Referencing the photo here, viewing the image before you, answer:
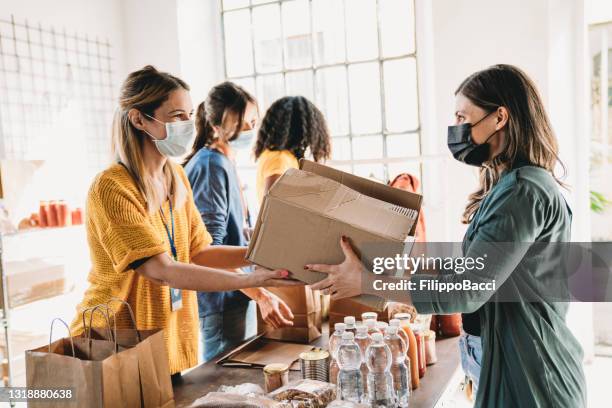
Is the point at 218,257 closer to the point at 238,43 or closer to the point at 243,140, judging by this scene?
the point at 243,140

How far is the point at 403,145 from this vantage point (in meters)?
3.80

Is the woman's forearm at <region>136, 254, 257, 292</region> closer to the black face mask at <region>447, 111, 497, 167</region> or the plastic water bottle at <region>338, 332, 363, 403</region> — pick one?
the plastic water bottle at <region>338, 332, 363, 403</region>

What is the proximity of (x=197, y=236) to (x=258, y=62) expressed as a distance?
2624mm

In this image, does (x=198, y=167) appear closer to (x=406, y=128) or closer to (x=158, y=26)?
(x=406, y=128)

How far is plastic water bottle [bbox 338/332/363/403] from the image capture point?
138 centimetres

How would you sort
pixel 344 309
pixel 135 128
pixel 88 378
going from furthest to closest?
pixel 344 309 → pixel 135 128 → pixel 88 378

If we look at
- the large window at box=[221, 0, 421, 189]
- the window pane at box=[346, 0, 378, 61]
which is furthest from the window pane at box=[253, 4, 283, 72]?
the window pane at box=[346, 0, 378, 61]

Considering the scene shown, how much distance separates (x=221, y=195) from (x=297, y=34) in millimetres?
2209

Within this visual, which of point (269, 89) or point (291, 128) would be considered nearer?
point (291, 128)

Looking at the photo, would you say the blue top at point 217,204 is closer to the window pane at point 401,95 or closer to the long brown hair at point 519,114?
the long brown hair at point 519,114

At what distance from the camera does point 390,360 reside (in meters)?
1.38

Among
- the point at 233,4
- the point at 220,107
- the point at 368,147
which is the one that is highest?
the point at 233,4

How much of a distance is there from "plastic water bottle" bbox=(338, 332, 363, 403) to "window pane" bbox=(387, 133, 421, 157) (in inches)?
99.4

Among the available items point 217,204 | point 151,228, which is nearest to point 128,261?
point 151,228
